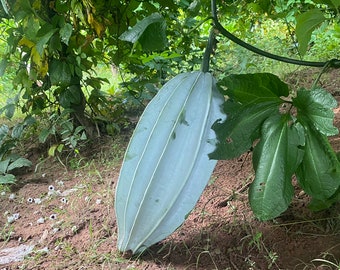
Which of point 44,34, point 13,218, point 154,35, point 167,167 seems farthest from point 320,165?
point 44,34

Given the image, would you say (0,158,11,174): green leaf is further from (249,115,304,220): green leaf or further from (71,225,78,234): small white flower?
(249,115,304,220): green leaf

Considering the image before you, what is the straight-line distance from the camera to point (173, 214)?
110 centimetres

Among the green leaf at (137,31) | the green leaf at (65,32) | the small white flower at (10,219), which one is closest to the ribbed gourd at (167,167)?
the green leaf at (137,31)

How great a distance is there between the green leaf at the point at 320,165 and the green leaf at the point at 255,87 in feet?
0.32

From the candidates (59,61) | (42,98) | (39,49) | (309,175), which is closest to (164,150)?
(309,175)

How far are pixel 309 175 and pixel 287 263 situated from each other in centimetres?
24

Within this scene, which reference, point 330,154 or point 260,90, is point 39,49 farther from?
point 330,154

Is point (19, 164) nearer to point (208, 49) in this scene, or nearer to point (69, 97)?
point (69, 97)

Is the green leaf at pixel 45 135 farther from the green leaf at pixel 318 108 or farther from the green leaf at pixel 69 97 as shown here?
the green leaf at pixel 318 108

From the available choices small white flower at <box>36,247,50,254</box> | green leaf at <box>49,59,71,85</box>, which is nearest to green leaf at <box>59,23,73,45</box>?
green leaf at <box>49,59,71,85</box>

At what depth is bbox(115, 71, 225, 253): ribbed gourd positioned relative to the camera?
1.10m

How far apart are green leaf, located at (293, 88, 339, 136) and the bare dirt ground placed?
316mm

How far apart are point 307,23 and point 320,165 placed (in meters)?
0.37

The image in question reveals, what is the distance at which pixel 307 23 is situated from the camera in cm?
109
